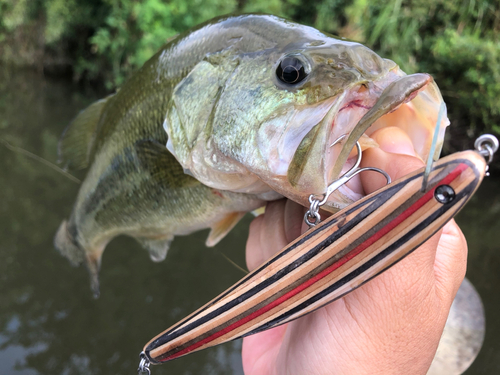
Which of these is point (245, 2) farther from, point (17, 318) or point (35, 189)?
point (17, 318)

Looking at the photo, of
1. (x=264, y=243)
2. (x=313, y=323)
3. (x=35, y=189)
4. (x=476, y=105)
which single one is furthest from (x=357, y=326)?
(x=476, y=105)

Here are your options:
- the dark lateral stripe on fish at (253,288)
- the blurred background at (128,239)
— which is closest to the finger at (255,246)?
the dark lateral stripe on fish at (253,288)

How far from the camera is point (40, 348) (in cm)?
232

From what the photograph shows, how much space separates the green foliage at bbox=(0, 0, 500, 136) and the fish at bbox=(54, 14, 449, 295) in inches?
89.7

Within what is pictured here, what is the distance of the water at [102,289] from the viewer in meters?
2.35

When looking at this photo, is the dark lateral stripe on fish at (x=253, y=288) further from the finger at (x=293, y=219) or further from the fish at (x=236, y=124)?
the finger at (x=293, y=219)

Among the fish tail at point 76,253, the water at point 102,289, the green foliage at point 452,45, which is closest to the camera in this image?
the fish tail at point 76,253

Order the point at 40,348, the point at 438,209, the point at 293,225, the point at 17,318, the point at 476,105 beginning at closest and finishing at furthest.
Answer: the point at 438,209 → the point at 293,225 → the point at 40,348 → the point at 17,318 → the point at 476,105

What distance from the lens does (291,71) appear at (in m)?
0.68

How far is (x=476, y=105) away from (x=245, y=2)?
219 inches

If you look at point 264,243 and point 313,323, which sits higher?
point 313,323

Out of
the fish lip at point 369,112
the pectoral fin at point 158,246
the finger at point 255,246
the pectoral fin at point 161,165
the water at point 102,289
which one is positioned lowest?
the water at point 102,289

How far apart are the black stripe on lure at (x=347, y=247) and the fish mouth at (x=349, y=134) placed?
0.04 metres

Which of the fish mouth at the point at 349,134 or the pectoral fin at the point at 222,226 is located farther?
the pectoral fin at the point at 222,226
